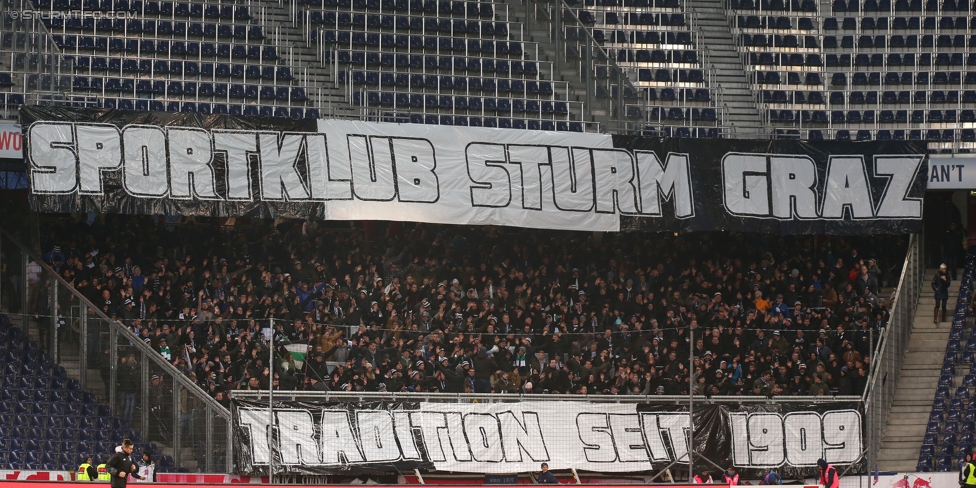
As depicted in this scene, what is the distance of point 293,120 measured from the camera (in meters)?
26.3

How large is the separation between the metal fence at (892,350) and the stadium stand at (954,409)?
906mm

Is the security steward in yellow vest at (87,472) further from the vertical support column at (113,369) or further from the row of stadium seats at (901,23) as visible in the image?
the row of stadium seats at (901,23)

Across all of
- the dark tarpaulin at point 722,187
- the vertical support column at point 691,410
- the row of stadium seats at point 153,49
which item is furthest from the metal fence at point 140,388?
the dark tarpaulin at point 722,187

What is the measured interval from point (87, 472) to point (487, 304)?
30.7 ft

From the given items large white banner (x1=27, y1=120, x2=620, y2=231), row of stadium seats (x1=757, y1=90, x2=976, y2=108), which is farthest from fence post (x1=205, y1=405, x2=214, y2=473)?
row of stadium seats (x1=757, y1=90, x2=976, y2=108)

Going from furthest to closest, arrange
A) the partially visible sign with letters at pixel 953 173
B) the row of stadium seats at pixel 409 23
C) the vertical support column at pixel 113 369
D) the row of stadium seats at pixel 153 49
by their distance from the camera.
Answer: the row of stadium seats at pixel 409 23 → the partially visible sign with letters at pixel 953 173 → the row of stadium seats at pixel 153 49 → the vertical support column at pixel 113 369

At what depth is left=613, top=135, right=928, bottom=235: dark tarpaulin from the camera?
28109 millimetres

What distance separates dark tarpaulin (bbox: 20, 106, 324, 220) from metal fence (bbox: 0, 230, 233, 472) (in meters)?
2.21

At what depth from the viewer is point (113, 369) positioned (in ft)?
75.5

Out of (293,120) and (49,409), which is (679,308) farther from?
(49,409)

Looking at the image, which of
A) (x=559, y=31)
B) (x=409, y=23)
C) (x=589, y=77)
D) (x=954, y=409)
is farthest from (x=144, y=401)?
(x=954, y=409)

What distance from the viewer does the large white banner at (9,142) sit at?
81.2 feet

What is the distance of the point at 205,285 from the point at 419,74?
6948 millimetres

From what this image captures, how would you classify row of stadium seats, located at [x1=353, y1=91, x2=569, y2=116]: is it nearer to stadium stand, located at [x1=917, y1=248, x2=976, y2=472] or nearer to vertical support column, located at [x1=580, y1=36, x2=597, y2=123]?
vertical support column, located at [x1=580, y1=36, x2=597, y2=123]
